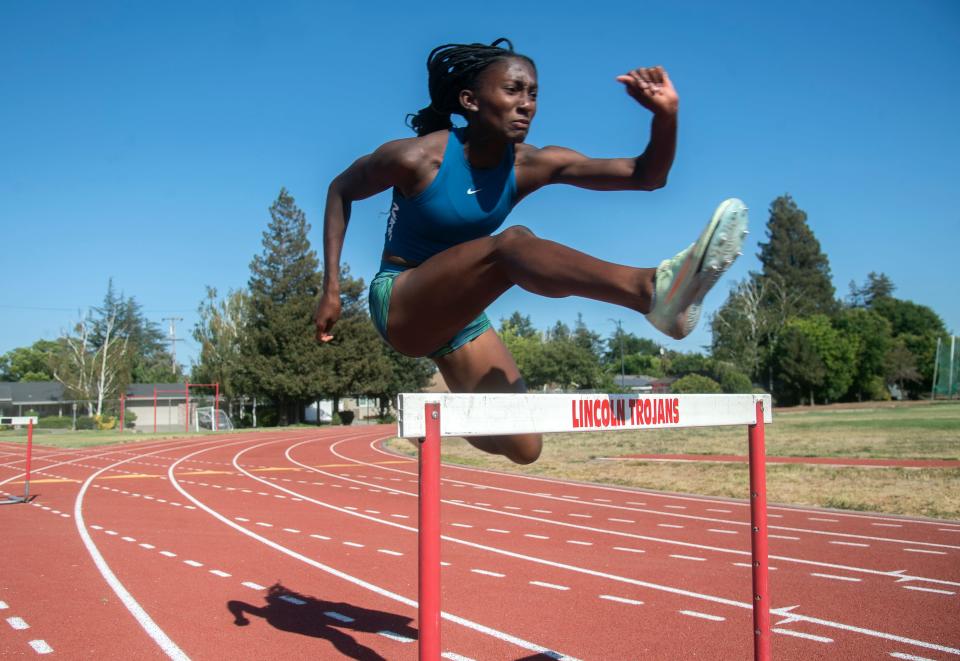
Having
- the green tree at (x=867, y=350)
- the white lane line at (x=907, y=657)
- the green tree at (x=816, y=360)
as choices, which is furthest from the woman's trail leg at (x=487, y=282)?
the green tree at (x=867, y=350)

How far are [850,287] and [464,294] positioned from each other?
96.9 meters

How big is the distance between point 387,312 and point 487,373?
51 cm

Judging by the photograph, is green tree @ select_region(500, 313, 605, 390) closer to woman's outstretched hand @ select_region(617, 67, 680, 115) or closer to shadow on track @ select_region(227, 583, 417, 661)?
shadow on track @ select_region(227, 583, 417, 661)

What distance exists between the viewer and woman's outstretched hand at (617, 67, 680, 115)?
2.47 m

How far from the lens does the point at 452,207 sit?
2.86 metres

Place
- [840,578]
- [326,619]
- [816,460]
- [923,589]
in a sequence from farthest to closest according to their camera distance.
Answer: [816,460], [840,578], [923,589], [326,619]

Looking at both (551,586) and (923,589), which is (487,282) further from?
(923,589)

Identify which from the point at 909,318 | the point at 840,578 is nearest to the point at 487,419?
the point at 840,578

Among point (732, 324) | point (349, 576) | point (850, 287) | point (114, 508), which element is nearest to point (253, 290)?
point (732, 324)

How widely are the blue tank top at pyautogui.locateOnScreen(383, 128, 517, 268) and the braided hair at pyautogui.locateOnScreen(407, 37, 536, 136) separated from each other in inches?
7.8

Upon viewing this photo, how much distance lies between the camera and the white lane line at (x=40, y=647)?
4549mm

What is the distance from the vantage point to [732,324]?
56.4 m

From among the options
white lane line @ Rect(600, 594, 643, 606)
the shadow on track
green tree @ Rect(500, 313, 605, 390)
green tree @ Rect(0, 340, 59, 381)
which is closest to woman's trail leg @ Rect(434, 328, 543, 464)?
the shadow on track

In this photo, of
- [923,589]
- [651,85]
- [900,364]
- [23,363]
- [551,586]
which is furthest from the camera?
[23,363]
